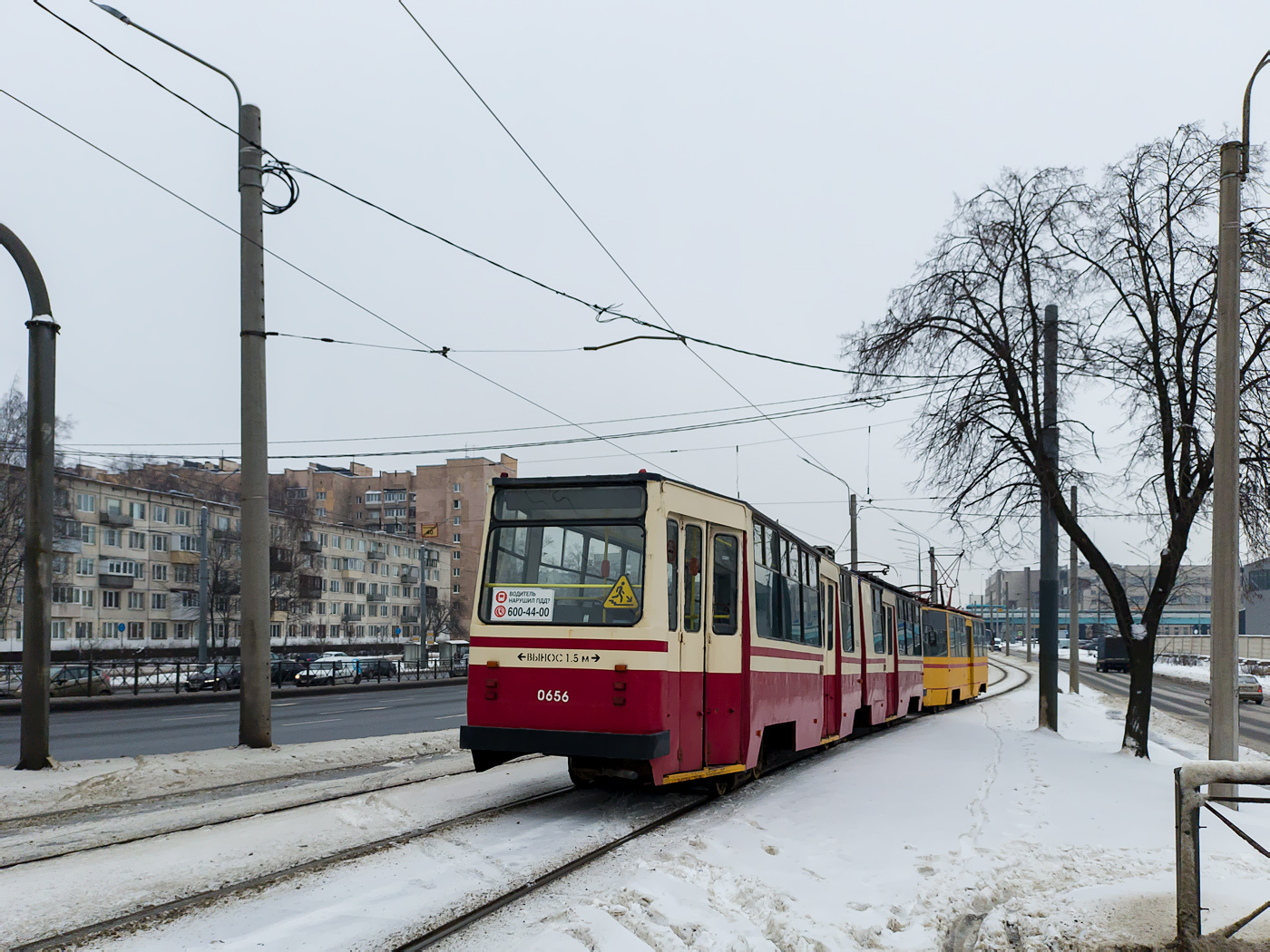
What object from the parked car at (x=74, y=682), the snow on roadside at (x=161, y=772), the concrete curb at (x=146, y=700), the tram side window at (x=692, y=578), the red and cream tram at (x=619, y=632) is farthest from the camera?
the parked car at (x=74, y=682)

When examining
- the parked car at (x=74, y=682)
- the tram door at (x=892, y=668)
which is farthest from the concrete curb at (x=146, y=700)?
the tram door at (x=892, y=668)

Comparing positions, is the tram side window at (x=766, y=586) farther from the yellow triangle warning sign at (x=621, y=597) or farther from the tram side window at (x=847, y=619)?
the tram side window at (x=847, y=619)

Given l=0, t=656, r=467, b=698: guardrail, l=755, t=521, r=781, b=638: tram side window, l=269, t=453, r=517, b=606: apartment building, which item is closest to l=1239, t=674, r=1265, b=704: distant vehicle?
l=0, t=656, r=467, b=698: guardrail

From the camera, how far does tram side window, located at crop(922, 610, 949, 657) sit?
1035 inches

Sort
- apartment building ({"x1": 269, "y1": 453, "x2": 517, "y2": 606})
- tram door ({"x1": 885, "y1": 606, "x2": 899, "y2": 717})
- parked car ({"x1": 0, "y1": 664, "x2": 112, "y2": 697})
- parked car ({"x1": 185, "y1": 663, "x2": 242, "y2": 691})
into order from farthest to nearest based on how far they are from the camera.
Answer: apartment building ({"x1": 269, "y1": 453, "x2": 517, "y2": 606}) < parked car ({"x1": 185, "y1": 663, "x2": 242, "y2": 691}) < parked car ({"x1": 0, "y1": 664, "x2": 112, "y2": 697}) < tram door ({"x1": 885, "y1": 606, "x2": 899, "y2": 717})

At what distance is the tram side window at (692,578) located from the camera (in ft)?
31.1

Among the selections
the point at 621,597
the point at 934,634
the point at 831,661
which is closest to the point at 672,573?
the point at 621,597

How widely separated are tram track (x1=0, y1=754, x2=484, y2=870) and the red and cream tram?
5.71 feet

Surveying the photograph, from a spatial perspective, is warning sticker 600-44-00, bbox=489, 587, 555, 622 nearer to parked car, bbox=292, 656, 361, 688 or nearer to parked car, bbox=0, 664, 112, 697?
parked car, bbox=0, 664, 112, 697

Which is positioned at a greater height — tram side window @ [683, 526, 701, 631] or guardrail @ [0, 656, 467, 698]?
tram side window @ [683, 526, 701, 631]

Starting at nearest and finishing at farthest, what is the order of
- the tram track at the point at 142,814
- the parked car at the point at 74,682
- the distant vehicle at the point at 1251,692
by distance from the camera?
the tram track at the point at 142,814, the parked car at the point at 74,682, the distant vehicle at the point at 1251,692

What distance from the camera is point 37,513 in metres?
11.6

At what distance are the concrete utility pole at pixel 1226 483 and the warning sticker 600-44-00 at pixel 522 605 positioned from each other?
20.6 ft

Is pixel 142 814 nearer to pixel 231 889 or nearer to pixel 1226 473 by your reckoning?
pixel 231 889
